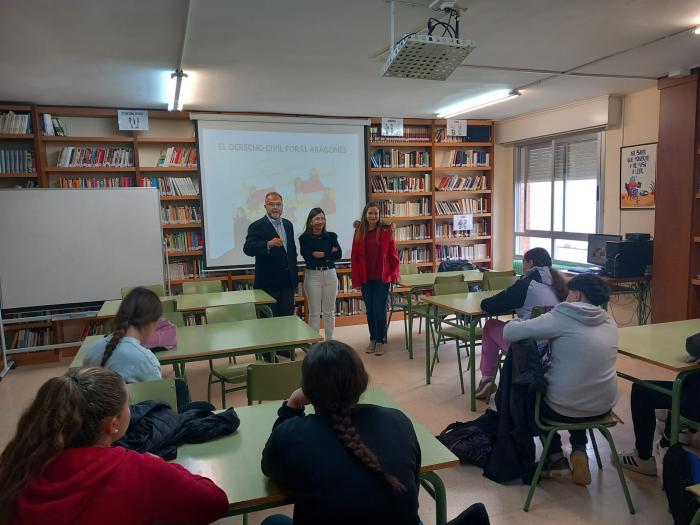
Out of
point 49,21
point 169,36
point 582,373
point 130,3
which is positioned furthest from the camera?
point 169,36

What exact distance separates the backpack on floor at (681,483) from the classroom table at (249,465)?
3.22ft

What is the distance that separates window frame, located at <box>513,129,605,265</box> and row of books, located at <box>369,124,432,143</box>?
1374 mm

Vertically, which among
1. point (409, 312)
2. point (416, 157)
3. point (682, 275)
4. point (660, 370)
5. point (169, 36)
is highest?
point (169, 36)

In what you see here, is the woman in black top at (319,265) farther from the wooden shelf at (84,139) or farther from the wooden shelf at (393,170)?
the wooden shelf at (84,139)

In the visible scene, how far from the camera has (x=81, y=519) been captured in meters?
1.05

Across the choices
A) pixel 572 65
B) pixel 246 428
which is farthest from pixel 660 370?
pixel 246 428

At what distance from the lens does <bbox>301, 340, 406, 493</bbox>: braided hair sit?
1193 millimetres

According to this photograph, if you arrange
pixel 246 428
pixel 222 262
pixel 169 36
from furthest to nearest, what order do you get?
pixel 222 262 < pixel 169 36 < pixel 246 428

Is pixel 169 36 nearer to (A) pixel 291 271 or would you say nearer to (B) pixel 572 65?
(A) pixel 291 271

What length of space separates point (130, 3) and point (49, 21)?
639 millimetres

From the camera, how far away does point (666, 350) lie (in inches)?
99.7

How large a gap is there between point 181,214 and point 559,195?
15.9 feet

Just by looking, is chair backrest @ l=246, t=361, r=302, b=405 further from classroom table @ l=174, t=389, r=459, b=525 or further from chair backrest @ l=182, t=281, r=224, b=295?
chair backrest @ l=182, t=281, r=224, b=295

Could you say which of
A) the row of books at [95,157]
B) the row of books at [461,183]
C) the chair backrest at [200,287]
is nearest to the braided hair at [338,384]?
the chair backrest at [200,287]
